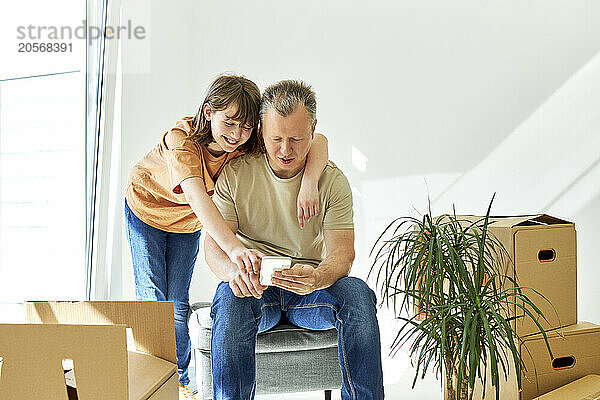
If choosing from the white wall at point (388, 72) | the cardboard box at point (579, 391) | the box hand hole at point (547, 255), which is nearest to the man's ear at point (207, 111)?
the white wall at point (388, 72)

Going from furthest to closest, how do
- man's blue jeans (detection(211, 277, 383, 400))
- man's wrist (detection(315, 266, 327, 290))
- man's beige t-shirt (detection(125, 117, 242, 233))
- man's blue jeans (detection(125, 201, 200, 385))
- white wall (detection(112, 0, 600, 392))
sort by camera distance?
white wall (detection(112, 0, 600, 392)), man's blue jeans (detection(125, 201, 200, 385)), man's beige t-shirt (detection(125, 117, 242, 233)), man's wrist (detection(315, 266, 327, 290)), man's blue jeans (detection(211, 277, 383, 400))

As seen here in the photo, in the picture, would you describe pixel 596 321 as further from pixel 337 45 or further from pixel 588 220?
pixel 337 45

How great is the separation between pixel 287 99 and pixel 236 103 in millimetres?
152

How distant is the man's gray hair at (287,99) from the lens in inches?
70.2

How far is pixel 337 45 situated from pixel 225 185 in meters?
1.49

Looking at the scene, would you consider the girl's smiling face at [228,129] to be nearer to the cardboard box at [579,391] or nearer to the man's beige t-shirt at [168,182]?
the man's beige t-shirt at [168,182]

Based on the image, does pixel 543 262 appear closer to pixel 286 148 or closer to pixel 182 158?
pixel 286 148

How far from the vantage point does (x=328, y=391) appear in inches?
84.7

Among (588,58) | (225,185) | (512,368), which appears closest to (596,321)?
(512,368)

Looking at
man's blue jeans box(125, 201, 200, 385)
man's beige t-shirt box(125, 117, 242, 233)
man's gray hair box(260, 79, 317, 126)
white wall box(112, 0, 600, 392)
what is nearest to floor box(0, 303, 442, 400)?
white wall box(112, 0, 600, 392)

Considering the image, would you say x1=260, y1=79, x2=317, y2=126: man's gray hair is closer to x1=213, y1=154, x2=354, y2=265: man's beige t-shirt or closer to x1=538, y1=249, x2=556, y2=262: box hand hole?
x1=213, y1=154, x2=354, y2=265: man's beige t-shirt

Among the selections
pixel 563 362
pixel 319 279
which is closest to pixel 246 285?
pixel 319 279

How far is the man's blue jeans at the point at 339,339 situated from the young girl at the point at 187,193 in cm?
13

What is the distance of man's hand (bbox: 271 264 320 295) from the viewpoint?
1657 millimetres
